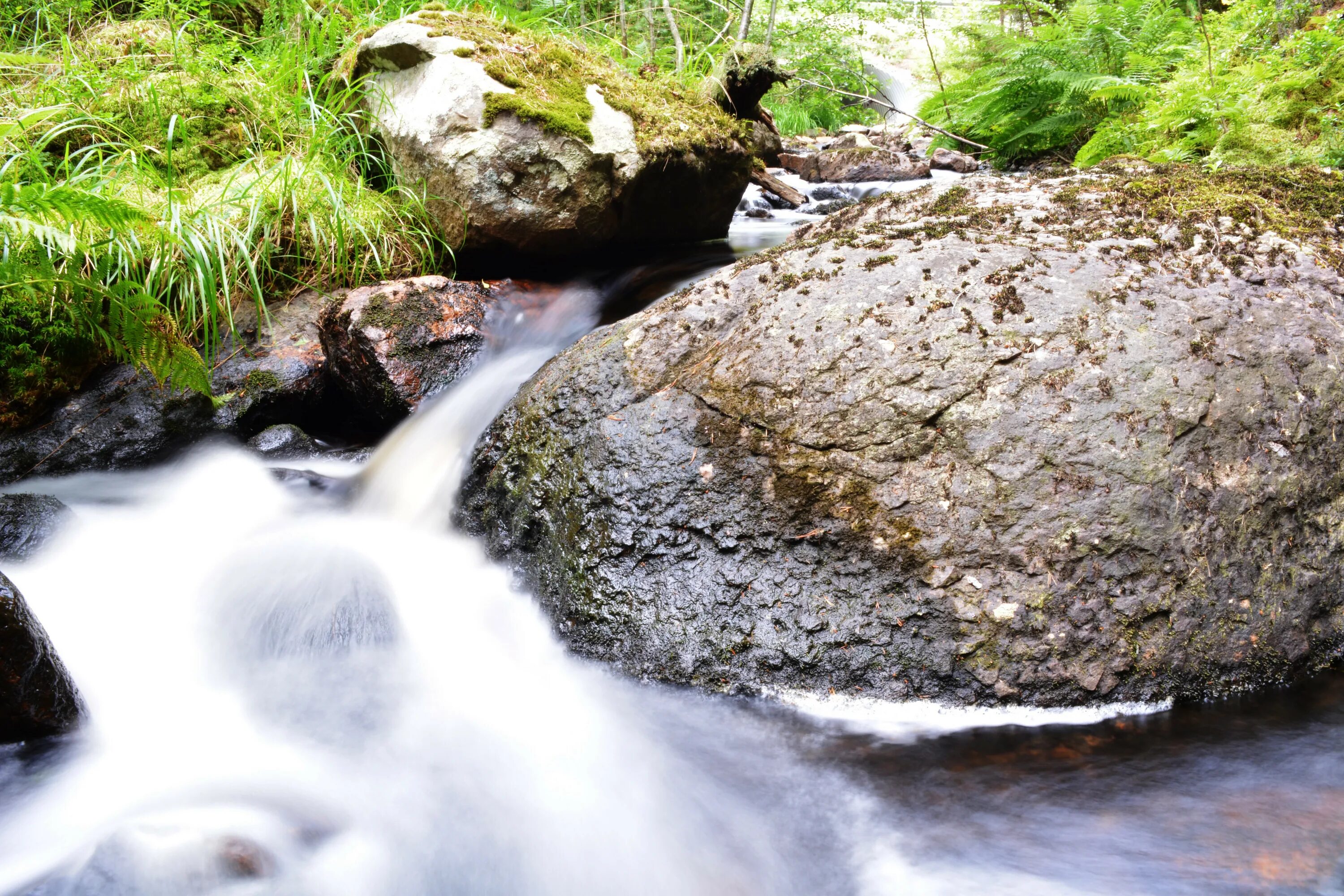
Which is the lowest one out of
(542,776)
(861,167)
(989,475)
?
(542,776)

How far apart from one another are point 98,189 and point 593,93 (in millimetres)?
2764

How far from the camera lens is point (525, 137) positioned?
14.8 feet

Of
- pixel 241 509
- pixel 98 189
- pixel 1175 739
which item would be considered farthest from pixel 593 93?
pixel 1175 739

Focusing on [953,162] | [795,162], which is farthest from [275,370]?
[953,162]

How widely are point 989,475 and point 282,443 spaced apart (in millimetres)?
3558

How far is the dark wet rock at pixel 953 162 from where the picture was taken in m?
10.3

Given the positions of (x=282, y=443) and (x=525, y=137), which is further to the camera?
(x=525, y=137)

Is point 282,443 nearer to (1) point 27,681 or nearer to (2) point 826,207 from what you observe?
(1) point 27,681

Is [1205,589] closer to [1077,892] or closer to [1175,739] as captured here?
[1175,739]

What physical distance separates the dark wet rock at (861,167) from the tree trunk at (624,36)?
2939 millimetres

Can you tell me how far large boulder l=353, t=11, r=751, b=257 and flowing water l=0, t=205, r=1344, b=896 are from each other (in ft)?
8.42

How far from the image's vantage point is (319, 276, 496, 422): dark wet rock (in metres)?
4.05

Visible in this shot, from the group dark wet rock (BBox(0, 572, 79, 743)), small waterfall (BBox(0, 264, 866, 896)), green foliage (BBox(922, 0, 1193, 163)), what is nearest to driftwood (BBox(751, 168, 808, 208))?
green foliage (BBox(922, 0, 1193, 163))

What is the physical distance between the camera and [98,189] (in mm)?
3953
